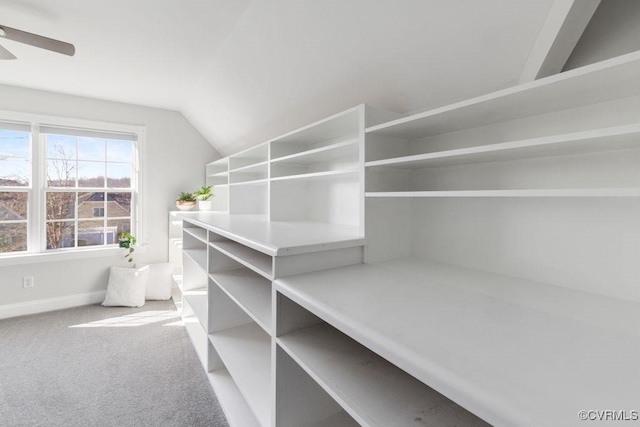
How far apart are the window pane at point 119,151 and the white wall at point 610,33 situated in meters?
4.13

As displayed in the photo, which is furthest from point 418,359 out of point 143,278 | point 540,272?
point 143,278

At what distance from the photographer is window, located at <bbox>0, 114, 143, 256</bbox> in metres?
3.00

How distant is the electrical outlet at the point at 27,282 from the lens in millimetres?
3025

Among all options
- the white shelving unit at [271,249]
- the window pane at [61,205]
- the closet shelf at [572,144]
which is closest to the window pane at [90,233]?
the window pane at [61,205]

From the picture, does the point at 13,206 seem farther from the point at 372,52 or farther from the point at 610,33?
the point at 610,33

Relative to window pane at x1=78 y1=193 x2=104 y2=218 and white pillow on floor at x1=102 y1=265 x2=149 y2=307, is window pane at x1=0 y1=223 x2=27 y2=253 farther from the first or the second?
white pillow on floor at x1=102 y1=265 x2=149 y2=307

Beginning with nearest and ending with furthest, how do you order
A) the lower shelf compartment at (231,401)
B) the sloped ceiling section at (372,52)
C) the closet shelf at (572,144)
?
1. the closet shelf at (572,144)
2. the sloped ceiling section at (372,52)
3. the lower shelf compartment at (231,401)

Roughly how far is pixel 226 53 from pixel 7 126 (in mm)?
2587

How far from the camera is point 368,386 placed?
0.87m

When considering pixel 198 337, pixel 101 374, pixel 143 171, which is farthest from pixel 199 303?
pixel 143 171

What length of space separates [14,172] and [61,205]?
500 mm

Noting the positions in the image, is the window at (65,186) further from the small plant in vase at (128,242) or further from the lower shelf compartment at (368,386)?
the lower shelf compartment at (368,386)

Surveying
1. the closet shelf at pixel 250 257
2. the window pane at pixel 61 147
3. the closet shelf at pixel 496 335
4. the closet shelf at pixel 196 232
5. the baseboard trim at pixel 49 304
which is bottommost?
the baseboard trim at pixel 49 304

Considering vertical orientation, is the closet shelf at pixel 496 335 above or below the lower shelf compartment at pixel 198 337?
above
